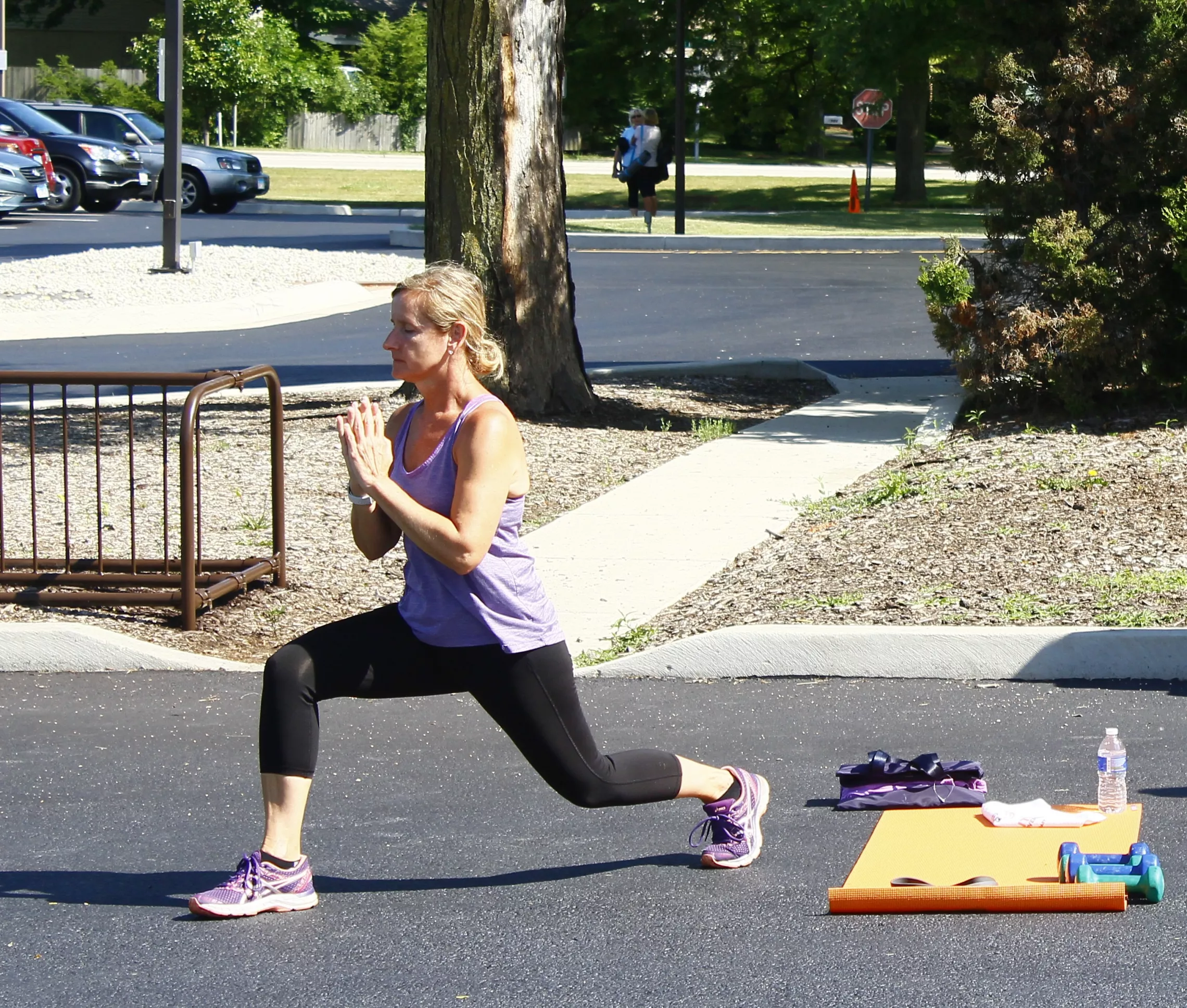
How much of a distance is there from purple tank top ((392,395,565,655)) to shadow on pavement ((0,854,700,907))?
79cm

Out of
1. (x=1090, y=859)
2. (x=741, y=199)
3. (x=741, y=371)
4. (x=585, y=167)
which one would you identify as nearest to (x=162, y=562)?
(x=1090, y=859)

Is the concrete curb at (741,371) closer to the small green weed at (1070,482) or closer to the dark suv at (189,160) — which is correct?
the small green weed at (1070,482)

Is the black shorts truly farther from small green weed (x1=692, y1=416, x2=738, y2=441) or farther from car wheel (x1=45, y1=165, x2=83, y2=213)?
small green weed (x1=692, y1=416, x2=738, y2=441)

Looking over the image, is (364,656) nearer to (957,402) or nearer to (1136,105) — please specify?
(1136,105)

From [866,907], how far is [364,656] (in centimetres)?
144

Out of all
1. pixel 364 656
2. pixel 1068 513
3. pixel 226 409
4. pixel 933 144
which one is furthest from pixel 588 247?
pixel 933 144

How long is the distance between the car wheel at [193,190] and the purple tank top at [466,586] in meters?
29.1

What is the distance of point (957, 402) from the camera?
12.6m

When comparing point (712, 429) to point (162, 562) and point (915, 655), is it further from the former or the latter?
point (915, 655)

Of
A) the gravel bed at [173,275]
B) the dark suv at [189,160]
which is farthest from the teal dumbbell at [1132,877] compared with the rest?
the dark suv at [189,160]

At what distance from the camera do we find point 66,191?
3244 cm


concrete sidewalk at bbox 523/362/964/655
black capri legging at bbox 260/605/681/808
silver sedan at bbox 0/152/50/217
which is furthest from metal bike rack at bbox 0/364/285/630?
silver sedan at bbox 0/152/50/217

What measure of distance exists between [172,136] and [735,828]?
17.4m

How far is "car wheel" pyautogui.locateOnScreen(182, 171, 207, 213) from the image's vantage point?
105 ft
